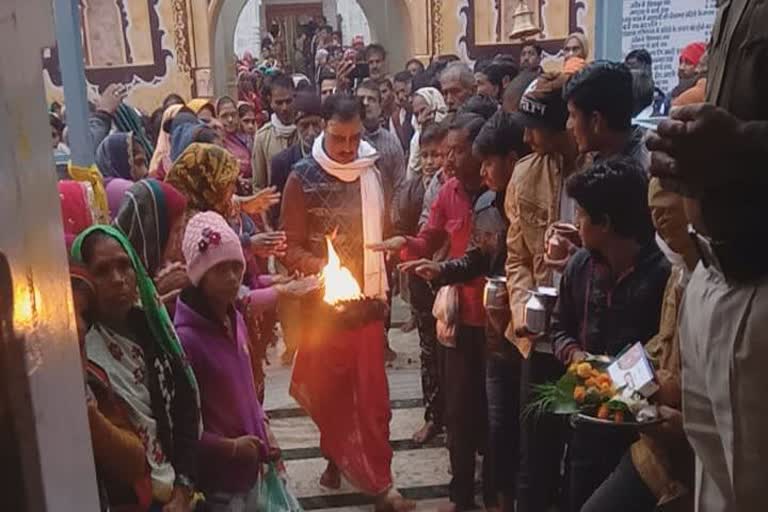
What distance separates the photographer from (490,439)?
381 centimetres

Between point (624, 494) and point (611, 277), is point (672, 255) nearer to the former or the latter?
point (611, 277)

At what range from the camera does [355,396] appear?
4145mm

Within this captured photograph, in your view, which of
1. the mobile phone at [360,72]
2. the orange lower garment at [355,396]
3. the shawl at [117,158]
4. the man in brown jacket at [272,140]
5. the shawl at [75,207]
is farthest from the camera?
the mobile phone at [360,72]

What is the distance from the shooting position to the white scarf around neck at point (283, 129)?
682 cm

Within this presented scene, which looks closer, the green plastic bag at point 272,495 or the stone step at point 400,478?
the green plastic bag at point 272,495

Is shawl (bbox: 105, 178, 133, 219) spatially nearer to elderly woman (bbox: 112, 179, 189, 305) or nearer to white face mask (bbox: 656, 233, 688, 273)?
elderly woman (bbox: 112, 179, 189, 305)

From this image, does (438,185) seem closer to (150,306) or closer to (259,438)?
(259,438)

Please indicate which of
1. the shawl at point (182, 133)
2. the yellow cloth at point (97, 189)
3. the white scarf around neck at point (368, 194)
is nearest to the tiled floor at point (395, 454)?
the white scarf around neck at point (368, 194)

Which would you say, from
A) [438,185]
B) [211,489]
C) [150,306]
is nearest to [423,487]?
[438,185]

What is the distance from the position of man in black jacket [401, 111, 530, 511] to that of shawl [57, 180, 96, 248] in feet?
4.90

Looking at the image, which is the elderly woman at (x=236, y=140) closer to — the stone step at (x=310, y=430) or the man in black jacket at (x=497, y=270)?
the stone step at (x=310, y=430)

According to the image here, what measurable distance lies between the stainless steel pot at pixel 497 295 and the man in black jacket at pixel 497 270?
5 cm

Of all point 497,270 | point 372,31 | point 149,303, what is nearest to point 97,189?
point 149,303

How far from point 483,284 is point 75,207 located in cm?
184
